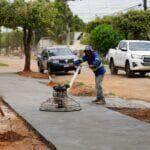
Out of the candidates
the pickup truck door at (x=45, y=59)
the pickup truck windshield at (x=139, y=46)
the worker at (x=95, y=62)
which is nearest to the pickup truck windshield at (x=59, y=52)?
the pickup truck door at (x=45, y=59)

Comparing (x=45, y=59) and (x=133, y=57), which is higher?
(x=133, y=57)

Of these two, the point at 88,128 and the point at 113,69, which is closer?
the point at 88,128

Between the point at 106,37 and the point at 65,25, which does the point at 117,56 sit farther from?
the point at 65,25

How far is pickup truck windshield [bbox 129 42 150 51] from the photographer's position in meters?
32.3

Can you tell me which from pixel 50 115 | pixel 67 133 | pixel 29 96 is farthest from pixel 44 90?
pixel 67 133

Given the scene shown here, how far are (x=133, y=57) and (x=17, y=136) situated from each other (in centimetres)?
1996

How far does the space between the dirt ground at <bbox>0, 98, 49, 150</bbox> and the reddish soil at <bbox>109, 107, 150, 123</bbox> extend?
8.66 ft

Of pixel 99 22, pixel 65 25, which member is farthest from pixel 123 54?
pixel 65 25

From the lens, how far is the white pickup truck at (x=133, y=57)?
103 ft

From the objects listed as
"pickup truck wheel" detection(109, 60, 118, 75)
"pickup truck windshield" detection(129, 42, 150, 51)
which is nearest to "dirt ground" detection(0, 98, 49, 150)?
"pickup truck windshield" detection(129, 42, 150, 51)

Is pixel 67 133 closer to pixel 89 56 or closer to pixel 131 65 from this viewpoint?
pixel 89 56

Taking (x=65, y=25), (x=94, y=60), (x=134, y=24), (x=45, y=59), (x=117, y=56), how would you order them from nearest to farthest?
(x=94, y=60)
(x=117, y=56)
(x=45, y=59)
(x=134, y=24)
(x=65, y=25)

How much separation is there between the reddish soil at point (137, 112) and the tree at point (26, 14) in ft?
62.1

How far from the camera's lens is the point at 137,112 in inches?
634
